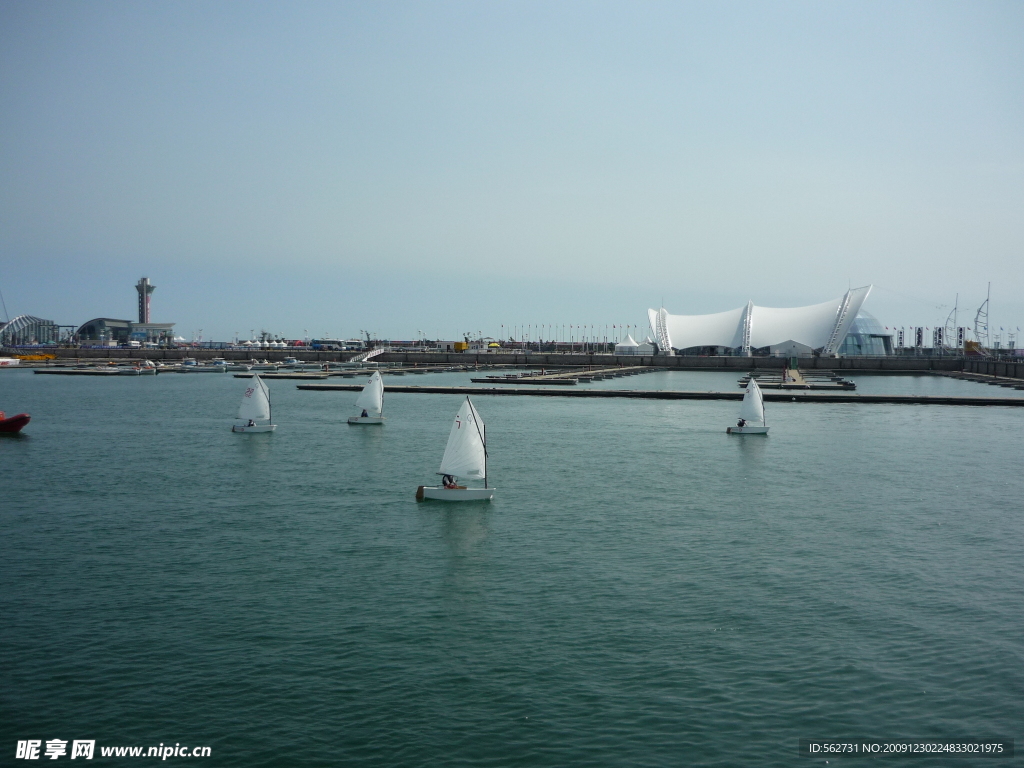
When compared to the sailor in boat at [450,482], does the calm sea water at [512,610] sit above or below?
below

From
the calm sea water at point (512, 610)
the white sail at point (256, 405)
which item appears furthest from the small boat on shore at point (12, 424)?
the calm sea water at point (512, 610)

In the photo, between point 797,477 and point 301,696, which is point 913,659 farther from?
point 797,477

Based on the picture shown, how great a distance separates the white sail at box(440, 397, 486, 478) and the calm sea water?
2.16m

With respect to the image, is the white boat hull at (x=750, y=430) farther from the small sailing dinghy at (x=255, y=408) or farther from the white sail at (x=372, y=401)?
the small sailing dinghy at (x=255, y=408)

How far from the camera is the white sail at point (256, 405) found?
70625mm

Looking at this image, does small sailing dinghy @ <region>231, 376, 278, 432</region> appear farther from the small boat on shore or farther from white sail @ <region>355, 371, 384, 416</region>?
the small boat on shore

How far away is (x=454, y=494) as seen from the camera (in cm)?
4209

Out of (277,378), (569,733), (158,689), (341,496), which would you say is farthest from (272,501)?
(277,378)

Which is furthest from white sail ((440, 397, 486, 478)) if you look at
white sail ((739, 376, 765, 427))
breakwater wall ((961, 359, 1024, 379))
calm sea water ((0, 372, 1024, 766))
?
breakwater wall ((961, 359, 1024, 379))

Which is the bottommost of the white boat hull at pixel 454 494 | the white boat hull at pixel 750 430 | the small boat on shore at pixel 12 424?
the white boat hull at pixel 454 494

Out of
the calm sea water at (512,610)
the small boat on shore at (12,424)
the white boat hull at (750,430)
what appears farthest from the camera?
the white boat hull at (750,430)

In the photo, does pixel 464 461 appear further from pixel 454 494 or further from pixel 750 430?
pixel 750 430

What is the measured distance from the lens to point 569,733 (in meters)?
18.4

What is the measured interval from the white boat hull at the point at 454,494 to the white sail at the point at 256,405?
1249 inches
